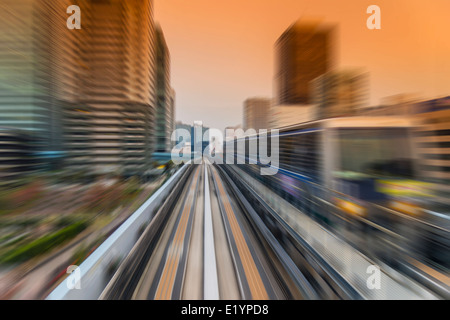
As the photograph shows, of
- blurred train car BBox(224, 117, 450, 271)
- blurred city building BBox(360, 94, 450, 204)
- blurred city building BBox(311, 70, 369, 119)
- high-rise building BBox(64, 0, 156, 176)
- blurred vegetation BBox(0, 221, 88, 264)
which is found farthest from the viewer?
blurred city building BBox(311, 70, 369, 119)

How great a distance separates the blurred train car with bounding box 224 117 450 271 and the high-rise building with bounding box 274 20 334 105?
13.4ft

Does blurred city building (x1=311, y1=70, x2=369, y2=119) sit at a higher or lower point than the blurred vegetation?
higher

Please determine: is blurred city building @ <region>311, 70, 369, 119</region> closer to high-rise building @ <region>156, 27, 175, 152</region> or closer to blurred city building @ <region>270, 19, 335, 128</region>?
blurred city building @ <region>270, 19, 335, 128</region>

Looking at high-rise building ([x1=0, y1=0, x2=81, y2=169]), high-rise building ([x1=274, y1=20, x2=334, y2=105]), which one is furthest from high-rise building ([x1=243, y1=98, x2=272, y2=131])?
high-rise building ([x1=0, y1=0, x2=81, y2=169])

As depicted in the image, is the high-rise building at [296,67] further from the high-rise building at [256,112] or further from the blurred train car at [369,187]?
the blurred train car at [369,187]

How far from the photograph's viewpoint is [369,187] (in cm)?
210

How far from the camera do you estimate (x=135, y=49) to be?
280cm

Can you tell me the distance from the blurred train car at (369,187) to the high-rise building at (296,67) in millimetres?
4095

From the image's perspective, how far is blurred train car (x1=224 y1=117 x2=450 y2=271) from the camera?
4.30 feet

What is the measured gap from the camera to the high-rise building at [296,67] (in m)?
5.72

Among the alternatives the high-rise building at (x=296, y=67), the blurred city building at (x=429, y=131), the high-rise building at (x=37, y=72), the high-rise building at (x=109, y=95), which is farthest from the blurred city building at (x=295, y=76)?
the high-rise building at (x=37, y=72)

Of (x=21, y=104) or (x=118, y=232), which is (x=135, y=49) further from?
(x=118, y=232)

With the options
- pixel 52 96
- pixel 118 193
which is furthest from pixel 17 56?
pixel 118 193
